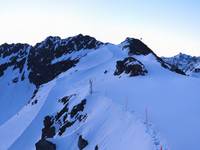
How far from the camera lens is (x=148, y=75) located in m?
43.3

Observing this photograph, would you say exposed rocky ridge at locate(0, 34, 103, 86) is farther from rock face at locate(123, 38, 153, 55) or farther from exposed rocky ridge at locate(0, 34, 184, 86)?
rock face at locate(123, 38, 153, 55)

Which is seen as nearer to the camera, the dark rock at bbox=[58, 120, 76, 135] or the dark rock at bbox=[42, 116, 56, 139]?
the dark rock at bbox=[58, 120, 76, 135]

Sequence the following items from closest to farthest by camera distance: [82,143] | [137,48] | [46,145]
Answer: [82,143] < [46,145] < [137,48]

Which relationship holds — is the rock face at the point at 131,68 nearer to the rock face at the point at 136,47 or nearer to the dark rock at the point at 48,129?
the dark rock at the point at 48,129

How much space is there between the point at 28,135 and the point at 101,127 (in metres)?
20.0

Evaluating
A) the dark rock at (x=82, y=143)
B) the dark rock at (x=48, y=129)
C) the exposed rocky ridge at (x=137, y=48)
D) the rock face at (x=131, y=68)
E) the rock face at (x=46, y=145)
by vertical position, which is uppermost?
the rock face at (x=131, y=68)

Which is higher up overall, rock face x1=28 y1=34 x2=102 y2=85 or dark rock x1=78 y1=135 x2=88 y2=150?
dark rock x1=78 y1=135 x2=88 y2=150

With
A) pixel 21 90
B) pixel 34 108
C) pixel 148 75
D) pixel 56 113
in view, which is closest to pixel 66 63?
pixel 21 90

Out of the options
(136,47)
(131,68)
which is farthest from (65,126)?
(136,47)

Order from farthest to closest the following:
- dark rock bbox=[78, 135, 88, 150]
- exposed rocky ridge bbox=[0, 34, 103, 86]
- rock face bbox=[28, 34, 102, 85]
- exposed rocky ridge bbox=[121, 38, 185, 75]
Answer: exposed rocky ridge bbox=[0, 34, 103, 86]
rock face bbox=[28, 34, 102, 85]
exposed rocky ridge bbox=[121, 38, 185, 75]
dark rock bbox=[78, 135, 88, 150]

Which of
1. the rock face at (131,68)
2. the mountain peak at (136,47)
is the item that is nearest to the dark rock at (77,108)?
the rock face at (131,68)


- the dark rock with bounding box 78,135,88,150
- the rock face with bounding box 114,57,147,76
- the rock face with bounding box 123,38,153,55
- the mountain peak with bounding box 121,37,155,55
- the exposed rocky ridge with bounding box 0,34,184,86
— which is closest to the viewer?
the dark rock with bounding box 78,135,88,150

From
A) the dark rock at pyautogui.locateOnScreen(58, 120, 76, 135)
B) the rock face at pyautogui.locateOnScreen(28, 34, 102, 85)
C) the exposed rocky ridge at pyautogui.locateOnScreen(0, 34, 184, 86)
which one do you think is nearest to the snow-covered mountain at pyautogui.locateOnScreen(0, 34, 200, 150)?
the dark rock at pyautogui.locateOnScreen(58, 120, 76, 135)

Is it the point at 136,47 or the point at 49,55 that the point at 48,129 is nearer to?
the point at 136,47
